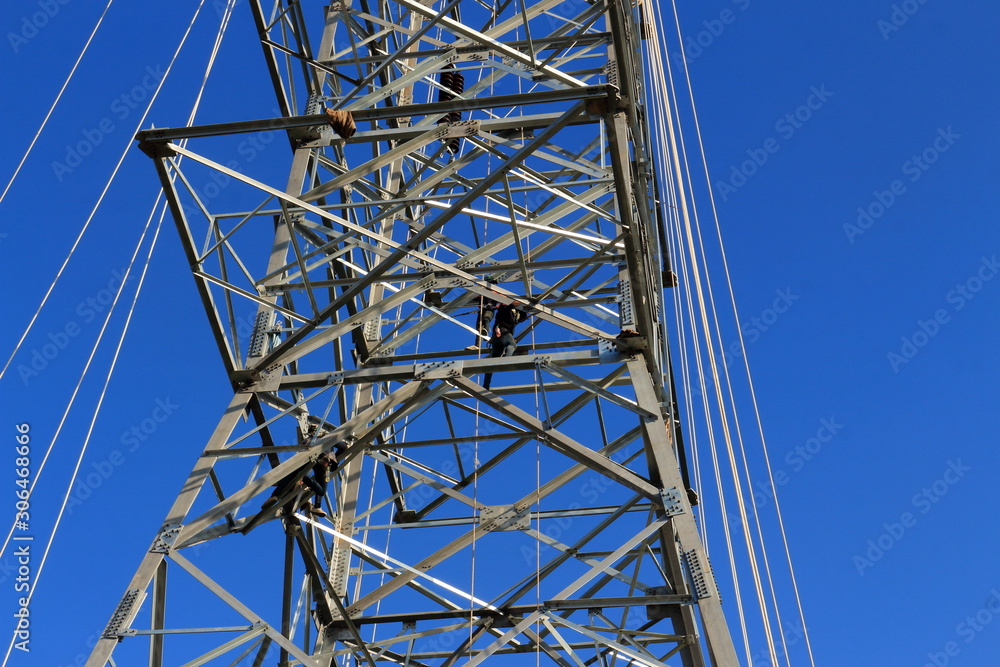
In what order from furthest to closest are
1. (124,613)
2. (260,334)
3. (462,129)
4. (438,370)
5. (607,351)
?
(462,129) → (260,334) → (607,351) → (438,370) → (124,613)

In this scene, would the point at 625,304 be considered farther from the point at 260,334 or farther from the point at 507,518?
the point at 260,334

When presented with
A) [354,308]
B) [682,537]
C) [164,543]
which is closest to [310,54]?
[354,308]

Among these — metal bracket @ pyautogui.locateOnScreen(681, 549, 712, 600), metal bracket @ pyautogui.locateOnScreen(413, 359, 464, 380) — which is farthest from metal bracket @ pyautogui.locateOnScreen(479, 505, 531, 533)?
metal bracket @ pyautogui.locateOnScreen(681, 549, 712, 600)

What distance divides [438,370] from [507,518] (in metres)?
2.18

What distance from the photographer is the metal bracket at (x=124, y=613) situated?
10477 millimetres

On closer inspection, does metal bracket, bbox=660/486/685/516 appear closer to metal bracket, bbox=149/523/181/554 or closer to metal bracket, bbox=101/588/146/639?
metal bracket, bbox=149/523/181/554

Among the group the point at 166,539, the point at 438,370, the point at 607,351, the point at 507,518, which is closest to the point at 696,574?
the point at 607,351

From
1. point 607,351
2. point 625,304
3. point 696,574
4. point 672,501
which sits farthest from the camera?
point 625,304

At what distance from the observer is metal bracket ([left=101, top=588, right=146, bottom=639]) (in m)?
10.5

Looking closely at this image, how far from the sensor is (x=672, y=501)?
11188mm

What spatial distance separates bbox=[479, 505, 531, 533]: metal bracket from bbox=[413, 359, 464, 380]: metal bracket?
203 centimetres

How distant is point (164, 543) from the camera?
11.2 meters

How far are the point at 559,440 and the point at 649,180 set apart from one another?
6463 mm

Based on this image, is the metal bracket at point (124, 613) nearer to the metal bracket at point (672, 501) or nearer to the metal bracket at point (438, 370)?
the metal bracket at point (438, 370)
